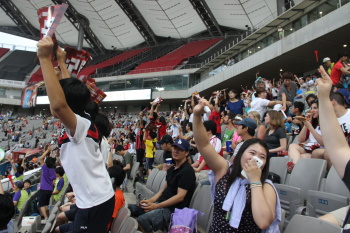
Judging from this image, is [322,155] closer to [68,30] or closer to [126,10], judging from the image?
[126,10]

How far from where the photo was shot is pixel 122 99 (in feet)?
109

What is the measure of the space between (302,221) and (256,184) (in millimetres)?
411

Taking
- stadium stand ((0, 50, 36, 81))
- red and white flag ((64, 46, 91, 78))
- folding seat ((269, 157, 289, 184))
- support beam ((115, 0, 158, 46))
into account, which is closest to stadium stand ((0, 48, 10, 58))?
stadium stand ((0, 50, 36, 81))

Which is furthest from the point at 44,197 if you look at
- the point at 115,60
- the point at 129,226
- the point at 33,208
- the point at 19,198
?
the point at 115,60

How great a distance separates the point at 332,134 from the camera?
1240 millimetres

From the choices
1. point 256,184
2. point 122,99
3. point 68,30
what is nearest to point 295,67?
point 256,184

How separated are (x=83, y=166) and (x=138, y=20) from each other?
118ft

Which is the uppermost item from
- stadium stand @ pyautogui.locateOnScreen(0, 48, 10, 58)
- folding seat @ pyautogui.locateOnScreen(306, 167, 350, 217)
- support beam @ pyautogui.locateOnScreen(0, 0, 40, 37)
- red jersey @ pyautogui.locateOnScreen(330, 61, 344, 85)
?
support beam @ pyautogui.locateOnScreen(0, 0, 40, 37)

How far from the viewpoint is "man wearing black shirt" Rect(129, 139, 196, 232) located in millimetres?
3010

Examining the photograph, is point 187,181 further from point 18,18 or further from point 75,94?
point 18,18

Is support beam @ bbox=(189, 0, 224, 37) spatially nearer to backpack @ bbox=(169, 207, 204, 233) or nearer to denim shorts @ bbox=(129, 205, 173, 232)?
denim shorts @ bbox=(129, 205, 173, 232)

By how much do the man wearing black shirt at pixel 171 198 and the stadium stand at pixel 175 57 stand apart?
28435 millimetres

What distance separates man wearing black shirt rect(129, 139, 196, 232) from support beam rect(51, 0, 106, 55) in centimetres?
3373

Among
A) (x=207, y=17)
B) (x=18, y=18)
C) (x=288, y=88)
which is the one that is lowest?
(x=288, y=88)
